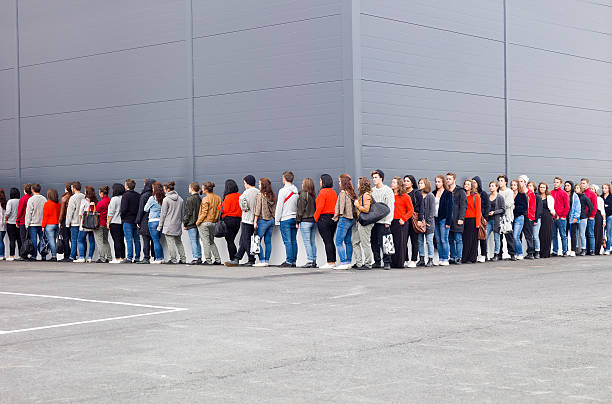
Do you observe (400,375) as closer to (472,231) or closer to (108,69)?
(472,231)

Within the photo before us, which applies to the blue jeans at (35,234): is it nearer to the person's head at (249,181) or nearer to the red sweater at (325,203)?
the person's head at (249,181)

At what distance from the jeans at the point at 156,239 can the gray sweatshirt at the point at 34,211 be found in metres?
4.10

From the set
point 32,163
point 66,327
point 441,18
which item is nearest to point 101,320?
point 66,327

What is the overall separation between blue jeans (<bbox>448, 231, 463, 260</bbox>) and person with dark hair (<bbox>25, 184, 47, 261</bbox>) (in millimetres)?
11147

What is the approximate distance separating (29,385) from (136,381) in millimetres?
778

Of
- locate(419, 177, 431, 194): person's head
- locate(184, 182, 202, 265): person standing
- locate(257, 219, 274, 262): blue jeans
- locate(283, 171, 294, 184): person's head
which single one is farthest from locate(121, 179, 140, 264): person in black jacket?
locate(419, 177, 431, 194): person's head

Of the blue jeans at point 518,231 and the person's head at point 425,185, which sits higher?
the person's head at point 425,185

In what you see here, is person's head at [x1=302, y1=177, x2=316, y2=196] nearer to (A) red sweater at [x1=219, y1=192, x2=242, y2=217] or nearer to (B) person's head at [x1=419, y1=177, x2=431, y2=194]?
(A) red sweater at [x1=219, y1=192, x2=242, y2=217]

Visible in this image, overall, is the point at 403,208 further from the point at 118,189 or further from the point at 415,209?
the point at 118,189

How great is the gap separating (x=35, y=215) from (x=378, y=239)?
10.4 m

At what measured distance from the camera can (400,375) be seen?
6676 millimetres

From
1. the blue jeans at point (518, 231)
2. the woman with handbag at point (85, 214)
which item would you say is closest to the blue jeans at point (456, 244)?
the blue jeans at point (518, 231)

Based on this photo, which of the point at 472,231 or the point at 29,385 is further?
the point at 472,231

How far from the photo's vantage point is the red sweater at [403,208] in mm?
18725
